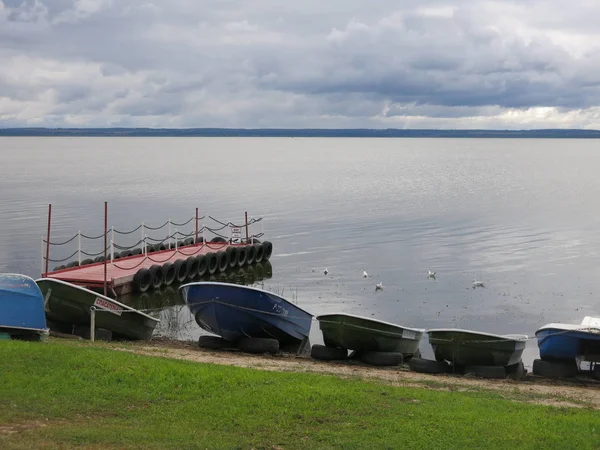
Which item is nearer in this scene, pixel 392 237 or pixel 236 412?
pixel 236 412

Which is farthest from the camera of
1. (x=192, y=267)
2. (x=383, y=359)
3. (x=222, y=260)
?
(x=222, y=260)

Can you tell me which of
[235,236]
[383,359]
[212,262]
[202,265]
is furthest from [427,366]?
[235,236]

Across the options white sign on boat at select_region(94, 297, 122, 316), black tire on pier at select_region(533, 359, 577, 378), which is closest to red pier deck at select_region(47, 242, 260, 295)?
white sign on boat at select_region(94, 297, 122, 316)

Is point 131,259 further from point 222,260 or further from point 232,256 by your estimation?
point 232,256

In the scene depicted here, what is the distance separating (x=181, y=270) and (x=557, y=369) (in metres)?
20.3

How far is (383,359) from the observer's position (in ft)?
65.9

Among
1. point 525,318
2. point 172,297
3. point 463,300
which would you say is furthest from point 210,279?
point 525,318

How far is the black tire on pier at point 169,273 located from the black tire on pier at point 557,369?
61.7 feet

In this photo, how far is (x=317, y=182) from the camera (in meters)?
114

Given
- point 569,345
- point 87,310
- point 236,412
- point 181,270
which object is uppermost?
point 181,270

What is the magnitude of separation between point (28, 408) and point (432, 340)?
10610mm

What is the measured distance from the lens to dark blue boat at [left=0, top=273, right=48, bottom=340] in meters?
17.5

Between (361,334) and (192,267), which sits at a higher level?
(192,267)

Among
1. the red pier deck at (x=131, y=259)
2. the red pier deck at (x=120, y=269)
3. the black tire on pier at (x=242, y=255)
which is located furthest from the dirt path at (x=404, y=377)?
the black tire on pier at (x=242, y=255)
